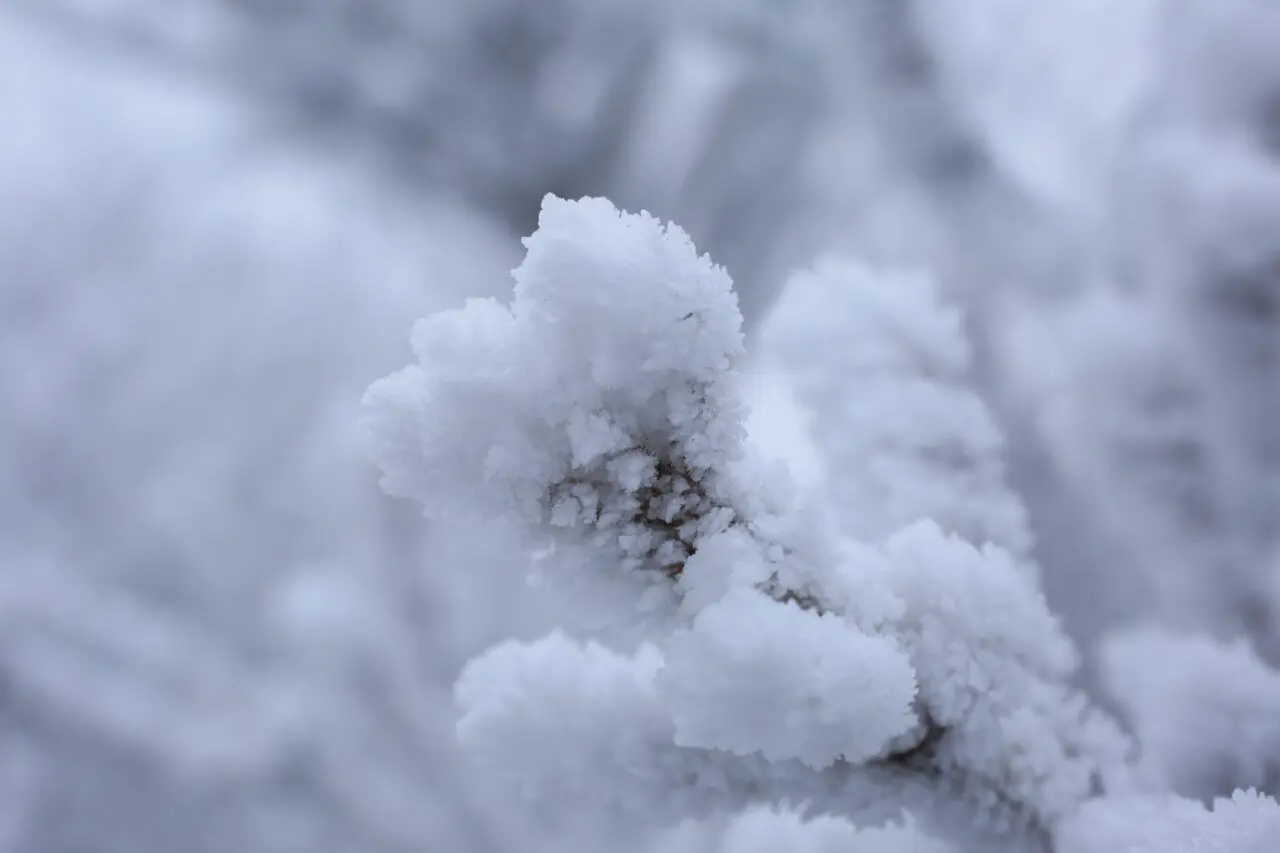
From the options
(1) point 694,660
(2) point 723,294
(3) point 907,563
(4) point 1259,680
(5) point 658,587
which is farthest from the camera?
(4) point 1259,680

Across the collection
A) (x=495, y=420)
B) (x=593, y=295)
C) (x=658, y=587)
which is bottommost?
(x=658, y=587)

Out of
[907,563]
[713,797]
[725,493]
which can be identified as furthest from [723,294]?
[713,797]

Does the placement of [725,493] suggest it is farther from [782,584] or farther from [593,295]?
[593,295]

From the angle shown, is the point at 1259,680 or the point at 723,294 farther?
the point at 1259,680

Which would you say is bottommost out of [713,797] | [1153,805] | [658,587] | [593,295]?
[713,797]

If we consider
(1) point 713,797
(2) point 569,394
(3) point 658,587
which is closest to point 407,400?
(2) point 569,394

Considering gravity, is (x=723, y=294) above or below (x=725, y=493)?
above

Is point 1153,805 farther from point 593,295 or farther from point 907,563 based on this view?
point 593,295

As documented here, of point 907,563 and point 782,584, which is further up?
point 907,563

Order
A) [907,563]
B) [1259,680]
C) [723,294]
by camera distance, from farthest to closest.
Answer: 1. [1259,680]
2. [907,563]
3. [723,294]

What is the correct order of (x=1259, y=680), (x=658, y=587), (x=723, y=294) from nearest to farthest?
(x=723, y=294), (x=658, y=587), (x=1259, y=680)
